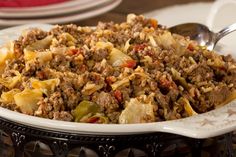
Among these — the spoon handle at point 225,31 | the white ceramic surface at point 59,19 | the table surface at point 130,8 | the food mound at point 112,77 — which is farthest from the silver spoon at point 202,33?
the table surface at point 130,8

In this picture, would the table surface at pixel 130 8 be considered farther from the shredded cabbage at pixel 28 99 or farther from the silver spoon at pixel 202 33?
the shredded cabbage at pixel 28 99

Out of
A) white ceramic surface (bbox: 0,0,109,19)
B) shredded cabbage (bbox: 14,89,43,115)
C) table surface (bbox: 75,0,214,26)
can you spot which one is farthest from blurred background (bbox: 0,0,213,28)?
shredded cabbage (bbox: 14,89,43,115)

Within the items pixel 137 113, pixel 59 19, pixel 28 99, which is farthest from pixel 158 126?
pixel 59 19

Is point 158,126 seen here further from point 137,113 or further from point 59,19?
point 59,19

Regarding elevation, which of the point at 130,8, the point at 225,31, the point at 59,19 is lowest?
the point at 225,31

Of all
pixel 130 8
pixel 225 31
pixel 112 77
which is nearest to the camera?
pixel 112 77

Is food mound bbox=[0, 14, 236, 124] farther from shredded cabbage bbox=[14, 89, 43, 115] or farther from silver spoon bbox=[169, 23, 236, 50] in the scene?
silver spoon bbox=[169, 23, 236, 50]
